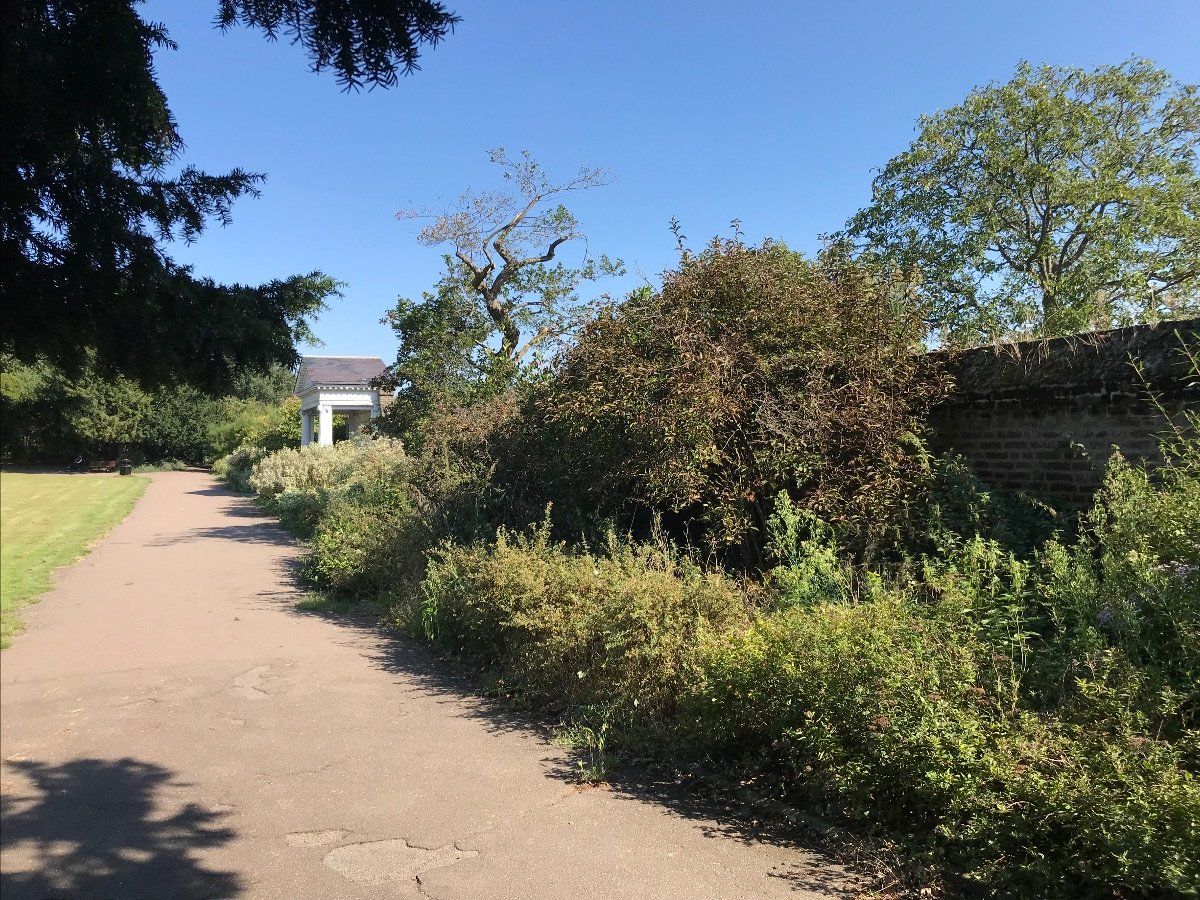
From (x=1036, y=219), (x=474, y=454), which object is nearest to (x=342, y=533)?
(x=474, y=454)

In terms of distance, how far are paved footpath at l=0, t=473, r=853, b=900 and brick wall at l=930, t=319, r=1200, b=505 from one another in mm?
4004

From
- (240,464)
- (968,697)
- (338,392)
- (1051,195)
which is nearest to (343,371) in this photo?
(338,392)

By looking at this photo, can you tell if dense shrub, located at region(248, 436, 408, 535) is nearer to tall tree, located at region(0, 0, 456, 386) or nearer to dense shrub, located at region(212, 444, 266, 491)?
dense shrub, located at region(212, 444, 266, 491)

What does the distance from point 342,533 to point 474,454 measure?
259cm

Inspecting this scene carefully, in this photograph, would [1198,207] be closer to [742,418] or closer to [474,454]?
[742,418]

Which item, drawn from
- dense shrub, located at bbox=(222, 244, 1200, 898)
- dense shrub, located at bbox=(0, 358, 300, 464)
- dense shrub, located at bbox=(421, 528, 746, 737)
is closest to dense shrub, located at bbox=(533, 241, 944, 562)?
dense shrub, located at bbox=(222, 244, 1200, 898)

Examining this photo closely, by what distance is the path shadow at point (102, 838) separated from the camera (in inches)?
112

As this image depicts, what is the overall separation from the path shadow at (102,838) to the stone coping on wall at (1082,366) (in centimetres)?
608

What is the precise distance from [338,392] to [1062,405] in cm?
2215

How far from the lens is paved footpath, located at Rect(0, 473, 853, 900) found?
3.21 m

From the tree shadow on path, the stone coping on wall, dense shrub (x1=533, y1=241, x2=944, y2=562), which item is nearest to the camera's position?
the tree shadow on path

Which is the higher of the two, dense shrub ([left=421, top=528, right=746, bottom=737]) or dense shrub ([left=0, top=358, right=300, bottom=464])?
dense shrub ([left=0, top=358, right=300, bottom=464])

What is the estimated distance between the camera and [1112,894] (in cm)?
281

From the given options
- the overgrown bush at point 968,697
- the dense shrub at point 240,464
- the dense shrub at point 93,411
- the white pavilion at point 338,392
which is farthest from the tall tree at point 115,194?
the dense shrub at point 240,464
